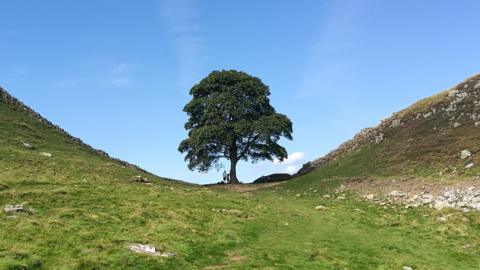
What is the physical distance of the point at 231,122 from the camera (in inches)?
2795

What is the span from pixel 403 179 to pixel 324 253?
24.1 m

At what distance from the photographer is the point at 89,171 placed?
42.6 metres

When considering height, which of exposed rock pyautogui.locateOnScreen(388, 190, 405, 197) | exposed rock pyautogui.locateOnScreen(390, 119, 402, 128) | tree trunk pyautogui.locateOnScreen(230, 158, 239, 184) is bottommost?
exposed rock pyautogui.locateOnScreen(388, 190, 405, 197)

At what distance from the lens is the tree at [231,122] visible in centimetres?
6938

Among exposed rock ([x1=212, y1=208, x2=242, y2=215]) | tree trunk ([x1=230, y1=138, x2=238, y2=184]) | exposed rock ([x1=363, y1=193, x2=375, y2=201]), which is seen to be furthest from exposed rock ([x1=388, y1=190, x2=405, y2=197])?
tree trunk ([x1=230, y1=138, x2=238, y2=184])

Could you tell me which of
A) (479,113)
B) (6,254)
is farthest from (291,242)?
(479,113)

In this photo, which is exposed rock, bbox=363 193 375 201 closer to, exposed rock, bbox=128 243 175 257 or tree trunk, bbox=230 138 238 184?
exposed rock, bbox=128 243 175 257

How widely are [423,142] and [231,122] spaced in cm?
2853

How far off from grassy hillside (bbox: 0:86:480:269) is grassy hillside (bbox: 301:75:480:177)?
1075 cm

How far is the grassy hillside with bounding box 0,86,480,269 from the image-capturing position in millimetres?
18125

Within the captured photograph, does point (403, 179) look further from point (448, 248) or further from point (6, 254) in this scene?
point (6, 254)

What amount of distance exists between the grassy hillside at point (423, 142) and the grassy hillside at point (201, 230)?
Answer: 10746 mm

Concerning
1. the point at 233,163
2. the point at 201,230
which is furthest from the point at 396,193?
the point at 233,163

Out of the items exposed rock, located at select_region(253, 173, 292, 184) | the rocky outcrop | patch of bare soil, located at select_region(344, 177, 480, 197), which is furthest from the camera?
exposed rock, located at select_region(253, 173, 292, 184)
